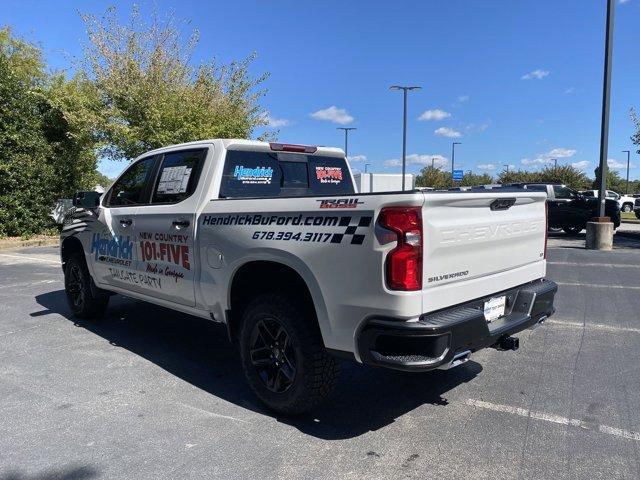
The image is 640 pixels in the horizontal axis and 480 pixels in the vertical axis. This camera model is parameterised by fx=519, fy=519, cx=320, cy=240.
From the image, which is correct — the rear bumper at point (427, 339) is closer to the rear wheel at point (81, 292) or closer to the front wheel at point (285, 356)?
the front wheel at point (285, 356)

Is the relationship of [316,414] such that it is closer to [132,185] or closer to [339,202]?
[339,202]

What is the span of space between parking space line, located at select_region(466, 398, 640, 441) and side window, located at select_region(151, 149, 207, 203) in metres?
2.85

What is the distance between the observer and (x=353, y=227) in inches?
118

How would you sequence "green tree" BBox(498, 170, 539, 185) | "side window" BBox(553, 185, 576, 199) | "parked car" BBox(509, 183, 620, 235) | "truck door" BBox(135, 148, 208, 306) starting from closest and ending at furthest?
"truck door" BBox(135, 148, 208, 306), "parked car" BBox(509, 183, 620, 235), "side window" BBox(553, 185, 576, 199), "green tree" BBox(498, 170, 539, 185)

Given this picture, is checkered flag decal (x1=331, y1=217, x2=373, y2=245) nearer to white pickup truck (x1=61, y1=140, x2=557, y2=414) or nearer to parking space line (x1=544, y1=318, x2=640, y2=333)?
white pickup truck (x1=61, y1=140, x2=557, y2=414)

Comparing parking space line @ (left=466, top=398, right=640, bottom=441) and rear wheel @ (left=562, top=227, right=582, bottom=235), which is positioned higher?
parking space line @ (left=466, top=398, right=640, bottom=441)

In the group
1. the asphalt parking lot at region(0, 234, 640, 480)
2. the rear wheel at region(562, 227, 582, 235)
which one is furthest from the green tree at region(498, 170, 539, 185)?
the asphalt parking lot at region(0, 234, 640, 480)

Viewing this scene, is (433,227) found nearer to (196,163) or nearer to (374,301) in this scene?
(374,301)

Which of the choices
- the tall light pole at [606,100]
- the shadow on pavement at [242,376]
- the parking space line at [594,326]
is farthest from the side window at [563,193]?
the shadow on pavement at [242,376]

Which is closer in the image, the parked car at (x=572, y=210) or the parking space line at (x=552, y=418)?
the parking space line at (x=552, y=418)

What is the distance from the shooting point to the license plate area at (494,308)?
3442mm

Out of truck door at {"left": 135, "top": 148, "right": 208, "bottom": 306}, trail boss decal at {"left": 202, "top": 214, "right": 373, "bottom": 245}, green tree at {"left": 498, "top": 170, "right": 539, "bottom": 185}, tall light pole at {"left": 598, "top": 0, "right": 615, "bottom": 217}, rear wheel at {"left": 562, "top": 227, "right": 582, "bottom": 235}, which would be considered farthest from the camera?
green tree at {"left": 498, "top": 170, "right": 539, "bottom": 185}

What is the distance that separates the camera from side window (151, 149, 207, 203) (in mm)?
4430

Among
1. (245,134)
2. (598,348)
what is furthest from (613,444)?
(245,134)
